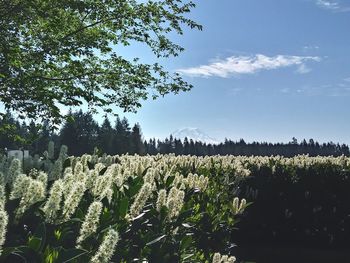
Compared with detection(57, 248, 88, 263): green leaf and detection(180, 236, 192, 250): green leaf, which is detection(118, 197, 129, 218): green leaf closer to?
detection(180, 236, 192, 250): green leaf

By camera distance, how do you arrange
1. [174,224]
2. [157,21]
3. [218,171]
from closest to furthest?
[174,224]
[218,171]
[157,21]

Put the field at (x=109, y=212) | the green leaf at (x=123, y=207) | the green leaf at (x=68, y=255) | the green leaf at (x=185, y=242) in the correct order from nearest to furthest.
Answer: the green leaf at (x=68, y=255) → the field at (x=109, y=212) → the green leaf at (x=123, y=207) → the green leaf at (x=185, y=242)

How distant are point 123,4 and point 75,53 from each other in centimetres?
218

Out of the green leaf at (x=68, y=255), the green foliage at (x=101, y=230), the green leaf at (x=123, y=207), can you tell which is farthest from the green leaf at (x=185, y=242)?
the green leaf at (x=68, y=255)

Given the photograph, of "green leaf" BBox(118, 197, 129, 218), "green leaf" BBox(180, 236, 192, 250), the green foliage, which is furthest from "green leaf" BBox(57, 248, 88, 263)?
"green leaf" BBox(180, 236, 192, 250)

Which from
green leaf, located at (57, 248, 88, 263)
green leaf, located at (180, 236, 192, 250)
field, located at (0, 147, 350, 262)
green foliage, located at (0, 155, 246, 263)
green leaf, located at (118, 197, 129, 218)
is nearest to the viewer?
green leaf, located at (57, 248, 88, 263)

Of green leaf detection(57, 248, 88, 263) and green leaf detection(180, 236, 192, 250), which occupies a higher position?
green leaf detection(57, 248, 88, 263)

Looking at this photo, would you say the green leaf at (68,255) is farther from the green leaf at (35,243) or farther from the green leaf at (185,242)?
the green leaf at (185,242)

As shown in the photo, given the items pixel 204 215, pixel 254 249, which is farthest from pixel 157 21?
pixel 204 215

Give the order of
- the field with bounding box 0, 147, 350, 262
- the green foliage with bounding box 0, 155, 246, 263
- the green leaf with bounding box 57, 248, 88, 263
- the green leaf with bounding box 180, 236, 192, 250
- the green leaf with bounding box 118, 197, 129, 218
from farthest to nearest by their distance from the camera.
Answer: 1. the green leaf with bounding box 180, 236, 192, 250
2. the green leaf with bounding box 118, 197, 129, 218
3. the field with bounding box 0, 147, 350, 262
4. the green foliage with bounding box 0, 155, 246, 263
5. the green leaf with bounding box 57, 248, 88, 263

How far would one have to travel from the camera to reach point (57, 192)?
242 centimetres

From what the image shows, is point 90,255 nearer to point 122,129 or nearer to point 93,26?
point 93,26

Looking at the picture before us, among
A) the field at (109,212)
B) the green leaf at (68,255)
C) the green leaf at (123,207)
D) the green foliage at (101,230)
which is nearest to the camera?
the green leaf at (68,255)

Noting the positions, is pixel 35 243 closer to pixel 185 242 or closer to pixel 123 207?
pixel 123 207
